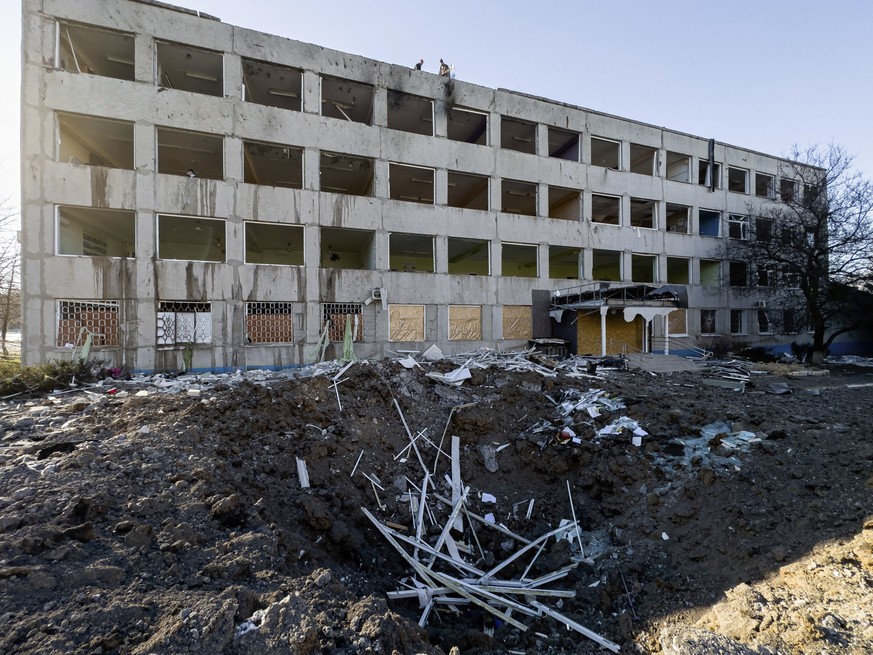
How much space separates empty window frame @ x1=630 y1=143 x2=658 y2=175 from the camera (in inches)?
897

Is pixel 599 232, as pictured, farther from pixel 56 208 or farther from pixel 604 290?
pixel 56 208

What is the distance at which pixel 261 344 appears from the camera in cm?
1543

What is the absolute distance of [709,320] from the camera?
2381 centimetres

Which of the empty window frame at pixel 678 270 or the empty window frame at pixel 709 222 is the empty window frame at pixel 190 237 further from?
the empty window frame at pixel 709 222

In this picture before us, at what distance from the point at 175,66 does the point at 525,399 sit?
19120 mm

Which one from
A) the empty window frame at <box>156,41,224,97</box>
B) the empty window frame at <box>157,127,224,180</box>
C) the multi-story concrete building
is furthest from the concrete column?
the empty window frame at <box>157,127,224,180</box>

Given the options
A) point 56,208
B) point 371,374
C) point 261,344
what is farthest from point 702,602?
point 56,208

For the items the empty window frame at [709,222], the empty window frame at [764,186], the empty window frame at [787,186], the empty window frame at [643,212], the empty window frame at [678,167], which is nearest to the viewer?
the empty window frame at [643,212]

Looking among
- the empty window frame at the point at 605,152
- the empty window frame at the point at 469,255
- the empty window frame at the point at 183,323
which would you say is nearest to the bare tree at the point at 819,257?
the empty window frame at the point at 605,152

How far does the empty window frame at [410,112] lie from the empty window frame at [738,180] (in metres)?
20.2

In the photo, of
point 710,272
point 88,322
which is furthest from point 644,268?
point 88,322

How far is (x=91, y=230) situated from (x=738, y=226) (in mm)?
35054

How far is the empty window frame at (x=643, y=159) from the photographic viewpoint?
2278cm

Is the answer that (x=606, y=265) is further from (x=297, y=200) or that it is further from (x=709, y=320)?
(x=297, y=200)
